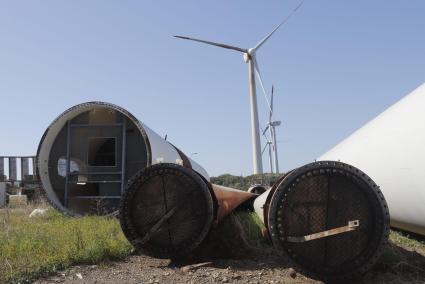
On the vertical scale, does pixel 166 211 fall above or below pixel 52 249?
above

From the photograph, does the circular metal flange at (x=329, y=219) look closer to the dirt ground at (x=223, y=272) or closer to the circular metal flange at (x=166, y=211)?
the dirt ground at (x=223, y=272)

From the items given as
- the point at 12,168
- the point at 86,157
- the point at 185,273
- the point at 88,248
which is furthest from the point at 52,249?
the point at 12,168

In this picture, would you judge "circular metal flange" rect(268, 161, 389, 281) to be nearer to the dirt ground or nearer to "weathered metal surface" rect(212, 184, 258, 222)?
the dirt ground

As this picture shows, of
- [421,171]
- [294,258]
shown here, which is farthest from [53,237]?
[421,171]

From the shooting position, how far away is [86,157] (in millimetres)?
12891

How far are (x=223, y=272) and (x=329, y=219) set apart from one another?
1500 mm

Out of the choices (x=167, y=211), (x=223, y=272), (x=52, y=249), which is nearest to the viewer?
(x=223, y=272)

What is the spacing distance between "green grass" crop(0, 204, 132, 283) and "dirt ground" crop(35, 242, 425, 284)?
A: 22cm

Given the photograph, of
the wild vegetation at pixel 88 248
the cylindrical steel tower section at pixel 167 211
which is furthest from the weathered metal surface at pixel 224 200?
the cylindrical steel tower section at pixel 167 211

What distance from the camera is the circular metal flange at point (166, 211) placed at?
6051 millimetres

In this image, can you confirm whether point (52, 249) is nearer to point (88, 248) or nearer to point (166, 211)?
point (88, 248)

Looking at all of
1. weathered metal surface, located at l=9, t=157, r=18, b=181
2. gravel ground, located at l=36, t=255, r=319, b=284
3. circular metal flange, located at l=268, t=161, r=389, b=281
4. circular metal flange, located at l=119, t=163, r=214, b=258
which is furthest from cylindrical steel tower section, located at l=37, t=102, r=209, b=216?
weathered metal surface, located at l=9, t=157, r=18, b=181

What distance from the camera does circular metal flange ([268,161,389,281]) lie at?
4.80 meters

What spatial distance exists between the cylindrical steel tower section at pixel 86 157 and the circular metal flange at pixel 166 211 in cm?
553
